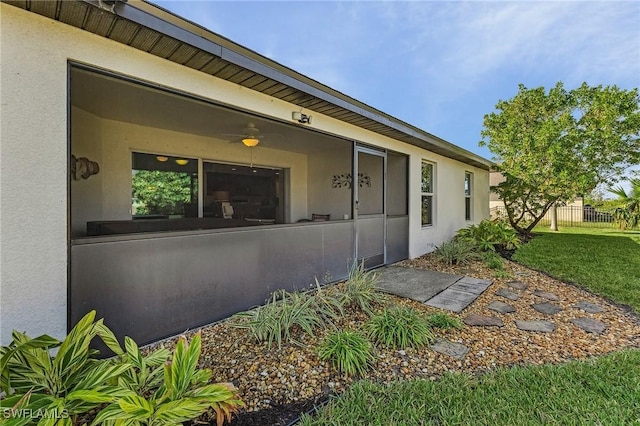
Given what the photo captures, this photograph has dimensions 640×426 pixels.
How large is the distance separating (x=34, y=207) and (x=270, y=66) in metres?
2.55

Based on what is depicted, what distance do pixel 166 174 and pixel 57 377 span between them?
16.2 feet

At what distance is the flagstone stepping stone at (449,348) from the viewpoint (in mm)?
3033

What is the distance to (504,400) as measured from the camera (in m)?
2.26

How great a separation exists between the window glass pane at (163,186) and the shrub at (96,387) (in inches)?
170

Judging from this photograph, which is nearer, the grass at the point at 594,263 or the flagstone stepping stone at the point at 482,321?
the flagstone stepping stone at the point at 482,321

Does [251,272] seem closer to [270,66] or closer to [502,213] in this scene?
[270,66]

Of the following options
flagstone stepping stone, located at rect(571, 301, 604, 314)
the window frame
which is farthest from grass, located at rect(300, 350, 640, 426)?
the window frame

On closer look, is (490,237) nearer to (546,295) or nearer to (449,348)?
(546,295)

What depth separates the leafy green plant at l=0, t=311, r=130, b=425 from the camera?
5.23 feet

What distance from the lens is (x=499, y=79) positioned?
1394 centimetres

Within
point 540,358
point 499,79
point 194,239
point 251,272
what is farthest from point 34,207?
point 499,79

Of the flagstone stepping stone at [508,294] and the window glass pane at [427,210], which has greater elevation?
the window glass pane at [427,210]

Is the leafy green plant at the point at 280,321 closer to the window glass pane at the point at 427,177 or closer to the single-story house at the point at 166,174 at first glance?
the single-story house at the point at 166,174

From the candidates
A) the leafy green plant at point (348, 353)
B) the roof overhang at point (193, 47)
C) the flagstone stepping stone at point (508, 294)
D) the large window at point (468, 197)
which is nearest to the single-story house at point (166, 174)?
the roof overhang at point (193, 47)
